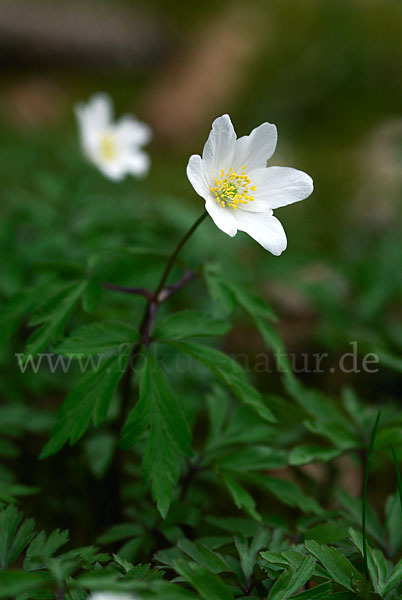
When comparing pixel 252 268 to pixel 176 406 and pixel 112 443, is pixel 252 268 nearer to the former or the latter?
pixel 112 443

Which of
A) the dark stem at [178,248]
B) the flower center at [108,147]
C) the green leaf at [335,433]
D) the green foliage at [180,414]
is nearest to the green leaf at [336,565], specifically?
the green foliage at [180,414]

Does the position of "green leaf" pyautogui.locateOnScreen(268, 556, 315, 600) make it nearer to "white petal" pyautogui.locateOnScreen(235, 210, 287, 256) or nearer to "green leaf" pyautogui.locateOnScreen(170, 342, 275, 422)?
"green leaf" pyautogui.locateOnScreen(170, 342, 275, 422)

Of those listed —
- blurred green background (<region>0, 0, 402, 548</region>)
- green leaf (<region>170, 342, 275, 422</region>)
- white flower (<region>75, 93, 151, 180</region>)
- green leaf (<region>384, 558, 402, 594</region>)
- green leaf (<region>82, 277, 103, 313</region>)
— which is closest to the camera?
green leaf (<region>384, 558, 402, 594</region>)

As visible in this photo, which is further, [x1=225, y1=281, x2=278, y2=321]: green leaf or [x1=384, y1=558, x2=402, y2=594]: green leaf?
[x1=225, y1=281, x2=278, y2=321]: green leaf

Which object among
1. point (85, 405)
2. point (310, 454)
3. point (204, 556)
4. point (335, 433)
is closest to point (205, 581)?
point (204, 556)

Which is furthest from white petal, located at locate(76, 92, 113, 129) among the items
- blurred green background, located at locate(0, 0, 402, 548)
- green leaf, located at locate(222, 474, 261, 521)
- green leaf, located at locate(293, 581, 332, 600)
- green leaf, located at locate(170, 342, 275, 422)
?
green leaf, located at locate(293, 581, 332, 600)

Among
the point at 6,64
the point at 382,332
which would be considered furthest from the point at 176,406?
the point at 6,64

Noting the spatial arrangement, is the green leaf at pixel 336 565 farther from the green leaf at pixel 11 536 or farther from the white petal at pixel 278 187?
the white petal at pixel 278 187
